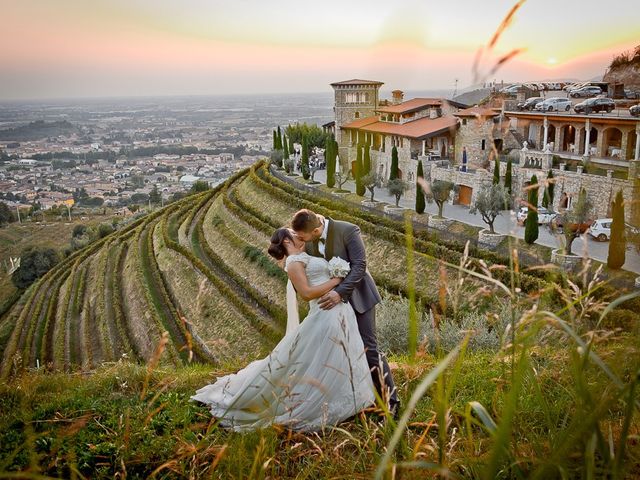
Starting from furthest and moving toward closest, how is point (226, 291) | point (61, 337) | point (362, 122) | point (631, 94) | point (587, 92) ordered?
point (362, 122), point (587, 92), point (631, 94), point (61, 337), point (226, 291)

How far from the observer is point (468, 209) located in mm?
26719

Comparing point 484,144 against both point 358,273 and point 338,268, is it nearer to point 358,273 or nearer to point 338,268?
point 358,273

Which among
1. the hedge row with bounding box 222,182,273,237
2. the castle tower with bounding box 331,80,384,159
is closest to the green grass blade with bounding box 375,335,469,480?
the hedge row with bounding box 222,182,273,237

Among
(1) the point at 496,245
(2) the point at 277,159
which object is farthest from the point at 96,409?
(2) the point at 277,159

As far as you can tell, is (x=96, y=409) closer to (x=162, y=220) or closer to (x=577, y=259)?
(x=577, y=259)

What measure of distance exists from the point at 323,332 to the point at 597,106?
1020 inches

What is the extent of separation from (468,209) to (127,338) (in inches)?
650

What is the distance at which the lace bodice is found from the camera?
4711 mm

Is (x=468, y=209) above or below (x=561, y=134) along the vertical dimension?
below

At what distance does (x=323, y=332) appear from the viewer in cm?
463

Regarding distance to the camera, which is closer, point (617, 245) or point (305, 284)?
point (305, 284)

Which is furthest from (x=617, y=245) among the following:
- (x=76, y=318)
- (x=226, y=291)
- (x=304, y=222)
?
(x=76, y=318)

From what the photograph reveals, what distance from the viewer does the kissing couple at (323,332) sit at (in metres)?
4.53

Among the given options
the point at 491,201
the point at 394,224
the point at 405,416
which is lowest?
the point at 394,224
